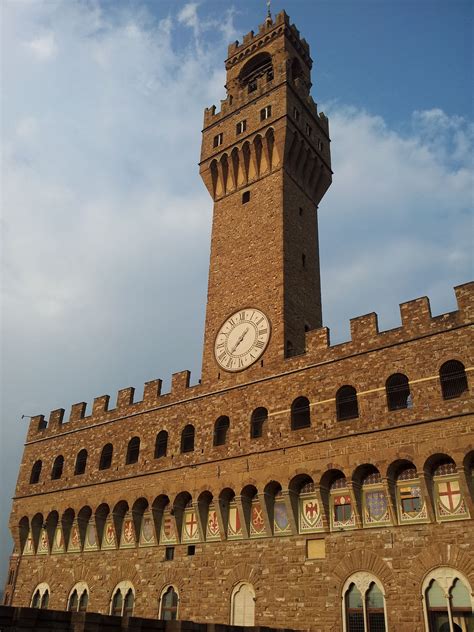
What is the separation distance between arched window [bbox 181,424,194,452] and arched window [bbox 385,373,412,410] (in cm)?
866

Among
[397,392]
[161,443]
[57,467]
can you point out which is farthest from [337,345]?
[57,467]

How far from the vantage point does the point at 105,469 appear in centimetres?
2597

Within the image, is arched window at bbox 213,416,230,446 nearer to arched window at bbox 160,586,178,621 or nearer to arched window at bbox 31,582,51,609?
Answer: arched window at bbox 160,586,178,621

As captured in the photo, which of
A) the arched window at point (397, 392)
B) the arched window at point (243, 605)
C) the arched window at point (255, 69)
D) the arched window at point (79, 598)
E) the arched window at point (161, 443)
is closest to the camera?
the arched window at point (397, 392)

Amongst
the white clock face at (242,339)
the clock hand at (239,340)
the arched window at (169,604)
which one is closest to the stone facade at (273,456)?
the arched window at (169,604)

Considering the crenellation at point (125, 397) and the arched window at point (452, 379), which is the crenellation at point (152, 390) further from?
the arched window at point (452, 379)

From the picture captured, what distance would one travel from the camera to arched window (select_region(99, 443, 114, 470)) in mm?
26516

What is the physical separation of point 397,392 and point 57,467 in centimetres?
1822

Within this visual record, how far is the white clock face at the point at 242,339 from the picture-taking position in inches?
914

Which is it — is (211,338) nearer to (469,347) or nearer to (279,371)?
(279,371)

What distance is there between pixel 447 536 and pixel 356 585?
3.17 m

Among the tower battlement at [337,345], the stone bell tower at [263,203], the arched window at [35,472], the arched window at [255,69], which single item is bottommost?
the arched window at [35,472]

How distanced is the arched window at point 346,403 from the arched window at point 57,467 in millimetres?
15812

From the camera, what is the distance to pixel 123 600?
22422 mm
